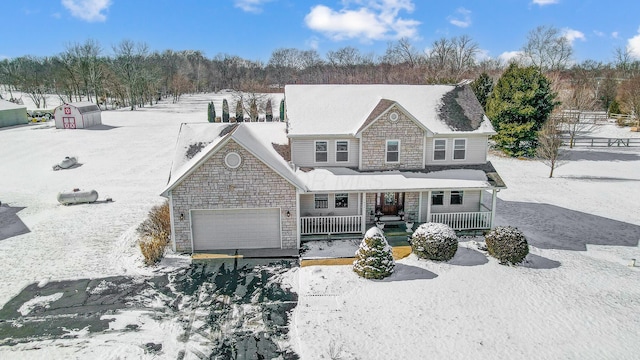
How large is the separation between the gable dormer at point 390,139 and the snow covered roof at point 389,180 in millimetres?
588

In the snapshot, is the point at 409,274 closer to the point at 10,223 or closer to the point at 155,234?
the point at 155,234

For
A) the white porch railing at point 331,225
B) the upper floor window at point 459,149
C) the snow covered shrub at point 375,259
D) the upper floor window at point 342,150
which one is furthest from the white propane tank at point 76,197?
the upper floor window at point 459,149

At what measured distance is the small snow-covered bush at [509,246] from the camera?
17.4m

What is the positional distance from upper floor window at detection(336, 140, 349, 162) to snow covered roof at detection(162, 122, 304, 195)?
281 cm

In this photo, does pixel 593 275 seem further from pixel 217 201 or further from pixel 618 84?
pixel 618 84

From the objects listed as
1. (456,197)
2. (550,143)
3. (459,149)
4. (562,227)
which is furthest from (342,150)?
(550,143)

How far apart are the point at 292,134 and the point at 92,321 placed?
1180 centimetres

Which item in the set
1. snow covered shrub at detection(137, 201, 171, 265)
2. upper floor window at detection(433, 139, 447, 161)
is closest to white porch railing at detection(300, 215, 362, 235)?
upper floor window at detection(433, 139, 447, 161)

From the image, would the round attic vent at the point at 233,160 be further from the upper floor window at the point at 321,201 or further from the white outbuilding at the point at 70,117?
the white outbuilding at the point at 70,117

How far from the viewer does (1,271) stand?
57.4ft

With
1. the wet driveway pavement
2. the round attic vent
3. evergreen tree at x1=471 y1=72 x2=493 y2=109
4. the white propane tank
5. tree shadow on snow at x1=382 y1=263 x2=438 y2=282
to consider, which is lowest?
the wet driveway pavement

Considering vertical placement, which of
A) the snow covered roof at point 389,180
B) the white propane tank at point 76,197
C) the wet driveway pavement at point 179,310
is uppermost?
the snow covered roof at point 389,180

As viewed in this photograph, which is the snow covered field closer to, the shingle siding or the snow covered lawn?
the snow covered lawn

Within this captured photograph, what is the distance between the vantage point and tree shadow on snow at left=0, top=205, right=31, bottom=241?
21.9 m
